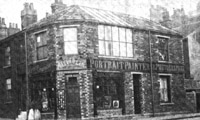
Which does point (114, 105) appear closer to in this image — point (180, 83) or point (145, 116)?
point (145, 116)

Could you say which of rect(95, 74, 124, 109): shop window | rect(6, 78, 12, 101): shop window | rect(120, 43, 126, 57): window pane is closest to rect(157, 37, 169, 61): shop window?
rect(120, 43, 126, 57): window pane

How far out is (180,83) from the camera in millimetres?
23750

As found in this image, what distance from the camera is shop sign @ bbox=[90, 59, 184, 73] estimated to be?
18.8 meters

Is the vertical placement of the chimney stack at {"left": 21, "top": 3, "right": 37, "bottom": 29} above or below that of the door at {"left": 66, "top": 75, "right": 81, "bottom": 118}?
above

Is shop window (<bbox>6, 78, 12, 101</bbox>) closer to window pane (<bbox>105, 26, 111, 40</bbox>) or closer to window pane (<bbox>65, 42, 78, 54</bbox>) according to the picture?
window pane (<bbox>65, 42, 78, 54</bbox>)

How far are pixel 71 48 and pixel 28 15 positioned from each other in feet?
22.2

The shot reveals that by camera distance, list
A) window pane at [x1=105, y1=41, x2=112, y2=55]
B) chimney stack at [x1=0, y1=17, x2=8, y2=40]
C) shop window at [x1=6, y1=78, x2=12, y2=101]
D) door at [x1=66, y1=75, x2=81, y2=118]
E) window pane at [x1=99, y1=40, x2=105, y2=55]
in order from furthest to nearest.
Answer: chimney stack at [x1=0, y1=17, x2=8, y2=40]
shop window at [x1=6, y1=78, x2=12, y2=101]
window pane at [x1=105, y1=41, x2=112, y2=55]
window pane at [x1=99, y1=40, x2=105, y2=55]
door at [x1=66, y1=75, x2=81, y2=118]

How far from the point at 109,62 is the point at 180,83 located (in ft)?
23.7

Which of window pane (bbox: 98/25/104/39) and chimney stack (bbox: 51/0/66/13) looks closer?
window pane (bbox: 98/25/104/39)

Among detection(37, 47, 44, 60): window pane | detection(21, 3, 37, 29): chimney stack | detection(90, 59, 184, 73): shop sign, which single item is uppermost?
detection(21, 3, 37, 29): chimney stack

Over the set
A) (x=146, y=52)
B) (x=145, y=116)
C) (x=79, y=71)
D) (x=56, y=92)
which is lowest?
(x=145, y=116)

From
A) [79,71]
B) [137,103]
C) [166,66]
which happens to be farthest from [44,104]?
[166,66]

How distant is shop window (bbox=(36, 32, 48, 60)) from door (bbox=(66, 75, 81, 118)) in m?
2.42

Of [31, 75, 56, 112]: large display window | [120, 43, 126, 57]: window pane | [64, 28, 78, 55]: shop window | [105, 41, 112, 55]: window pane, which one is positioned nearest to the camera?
[64, 28, 78, 55]: shop window
